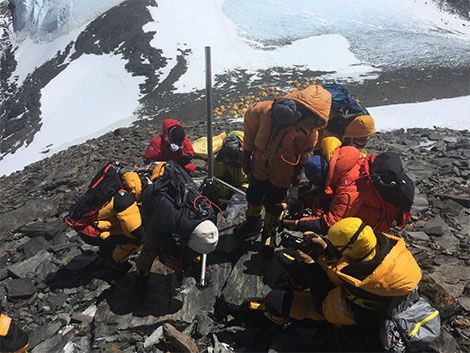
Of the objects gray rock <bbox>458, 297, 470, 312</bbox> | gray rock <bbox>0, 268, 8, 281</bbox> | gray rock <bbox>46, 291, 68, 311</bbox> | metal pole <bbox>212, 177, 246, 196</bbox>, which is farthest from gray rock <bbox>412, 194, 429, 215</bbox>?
gray rock <bbox>0, 268, 8, 281</bbox>

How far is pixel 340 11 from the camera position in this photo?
35250 mm

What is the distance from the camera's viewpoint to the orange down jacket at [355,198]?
11.5 feet

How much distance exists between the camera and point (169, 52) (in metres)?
29.7

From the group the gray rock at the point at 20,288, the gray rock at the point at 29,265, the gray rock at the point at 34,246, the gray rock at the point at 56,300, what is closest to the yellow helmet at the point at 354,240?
the gray rock at the point at 56,300

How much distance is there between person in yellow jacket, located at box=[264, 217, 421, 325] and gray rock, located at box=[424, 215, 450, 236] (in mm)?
2757

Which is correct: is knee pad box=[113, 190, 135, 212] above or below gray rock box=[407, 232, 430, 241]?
above

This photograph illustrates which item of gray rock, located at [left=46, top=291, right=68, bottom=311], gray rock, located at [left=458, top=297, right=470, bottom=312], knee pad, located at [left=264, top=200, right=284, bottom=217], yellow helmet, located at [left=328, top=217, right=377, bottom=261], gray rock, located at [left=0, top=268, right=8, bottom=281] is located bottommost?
gray rock, located at [left=0, top=268, right=8, bottom=281]

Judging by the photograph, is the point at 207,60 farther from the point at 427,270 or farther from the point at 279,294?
the point at 427,270

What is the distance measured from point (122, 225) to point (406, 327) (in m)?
3.21

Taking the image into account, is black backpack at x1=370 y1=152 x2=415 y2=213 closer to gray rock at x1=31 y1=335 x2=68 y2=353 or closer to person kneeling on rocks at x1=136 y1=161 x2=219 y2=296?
person kneeling on rocks at x1=136 y1=161 x2=219 y2=296

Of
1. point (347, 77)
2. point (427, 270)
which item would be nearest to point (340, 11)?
point (347, 77)

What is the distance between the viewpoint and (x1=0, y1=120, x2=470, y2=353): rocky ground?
3.55 meters

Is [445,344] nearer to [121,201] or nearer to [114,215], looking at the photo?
[121,201]

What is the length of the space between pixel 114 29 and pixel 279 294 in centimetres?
3401
